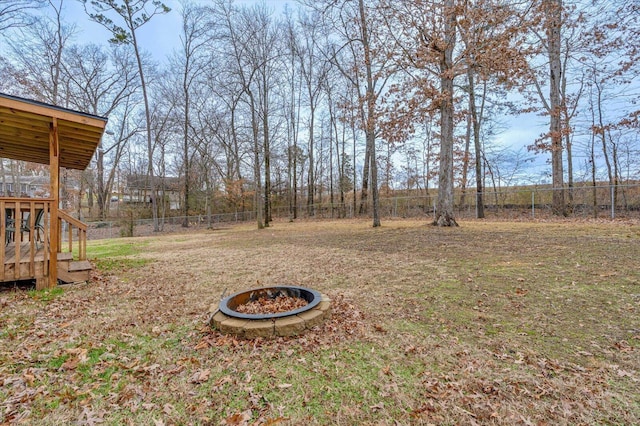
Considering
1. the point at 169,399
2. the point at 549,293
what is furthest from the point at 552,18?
the point at 169,399

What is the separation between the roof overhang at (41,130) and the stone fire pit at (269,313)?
401 cm

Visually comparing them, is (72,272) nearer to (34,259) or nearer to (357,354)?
(34,259)

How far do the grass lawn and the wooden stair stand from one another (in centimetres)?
21

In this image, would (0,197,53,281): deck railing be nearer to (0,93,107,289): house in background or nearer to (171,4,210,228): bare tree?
(0,93,107,289): house in background

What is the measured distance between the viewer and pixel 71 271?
483cm

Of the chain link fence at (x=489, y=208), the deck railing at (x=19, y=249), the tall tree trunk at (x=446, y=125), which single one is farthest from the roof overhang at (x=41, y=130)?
the chain link fence at (x=489, y=208)

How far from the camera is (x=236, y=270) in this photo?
18.9 feet

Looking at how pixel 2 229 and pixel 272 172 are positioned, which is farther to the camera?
pixel 272 172

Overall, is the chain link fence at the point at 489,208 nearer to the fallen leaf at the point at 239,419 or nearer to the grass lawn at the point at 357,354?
the grass lawn at the point at 357,354

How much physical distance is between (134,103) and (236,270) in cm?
2220

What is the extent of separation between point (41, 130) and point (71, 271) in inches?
105

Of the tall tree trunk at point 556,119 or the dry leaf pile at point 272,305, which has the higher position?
the tall tree trunk at point 556,119

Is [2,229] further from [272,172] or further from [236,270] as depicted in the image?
[272,172]

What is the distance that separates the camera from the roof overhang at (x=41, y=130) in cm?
431
